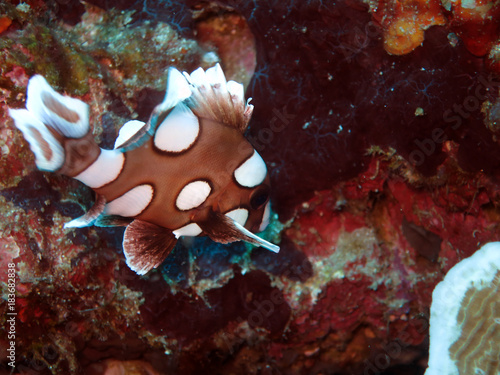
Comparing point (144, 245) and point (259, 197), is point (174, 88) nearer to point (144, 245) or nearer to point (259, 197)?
point (259, 197)

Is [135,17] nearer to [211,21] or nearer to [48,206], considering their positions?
[211,21]

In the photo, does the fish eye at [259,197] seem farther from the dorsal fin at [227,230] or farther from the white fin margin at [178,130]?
the white fin margin at [178,130]

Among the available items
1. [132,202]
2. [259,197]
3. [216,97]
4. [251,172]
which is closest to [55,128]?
[132,202]

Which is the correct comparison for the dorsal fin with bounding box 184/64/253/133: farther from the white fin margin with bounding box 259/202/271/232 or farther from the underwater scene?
the white fin margin with bounding box 259/202/271/232

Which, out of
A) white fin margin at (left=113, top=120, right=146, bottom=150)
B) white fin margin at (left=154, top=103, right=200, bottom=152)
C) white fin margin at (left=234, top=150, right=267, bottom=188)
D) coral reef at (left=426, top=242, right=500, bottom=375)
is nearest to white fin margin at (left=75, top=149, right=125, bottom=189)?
white fin margin at (left=113, top=120, right=146, bottom=150)

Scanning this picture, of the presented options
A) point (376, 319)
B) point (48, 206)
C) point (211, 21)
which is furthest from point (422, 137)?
point (48, 206)

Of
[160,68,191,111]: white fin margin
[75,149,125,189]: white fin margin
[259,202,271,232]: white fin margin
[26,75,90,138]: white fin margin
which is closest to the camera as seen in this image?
[26,75,90,138]: white fin margin

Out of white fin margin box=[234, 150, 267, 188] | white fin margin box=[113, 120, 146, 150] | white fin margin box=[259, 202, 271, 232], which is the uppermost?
white fin margin box=[113, 120, 146, 150]
